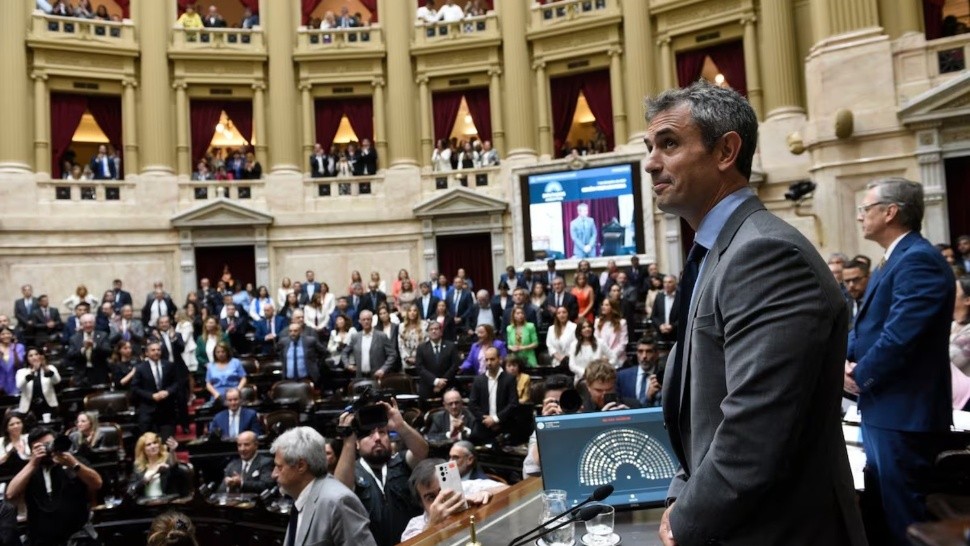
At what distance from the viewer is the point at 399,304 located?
13.9 metres

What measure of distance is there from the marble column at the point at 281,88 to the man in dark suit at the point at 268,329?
21.5ft

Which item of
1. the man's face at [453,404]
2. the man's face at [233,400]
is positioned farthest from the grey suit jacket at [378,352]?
the man's face at [453,404]

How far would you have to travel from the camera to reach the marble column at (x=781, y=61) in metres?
16.2

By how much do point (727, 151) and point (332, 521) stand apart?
2.65 metres

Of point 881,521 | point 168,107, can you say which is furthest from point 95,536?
point 168,107

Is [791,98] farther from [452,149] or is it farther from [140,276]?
[140,276]

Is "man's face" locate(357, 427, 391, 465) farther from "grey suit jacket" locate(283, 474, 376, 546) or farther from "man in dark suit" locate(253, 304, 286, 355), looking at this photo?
"man in dark suit" locate(253, 304, 286, 355)

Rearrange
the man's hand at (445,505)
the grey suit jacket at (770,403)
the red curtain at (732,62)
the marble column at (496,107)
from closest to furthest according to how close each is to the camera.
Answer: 1. the grey suit jacket at (770,403)
2. the man's hand at (445,505)
3. the red curtain at (732,62)
4. the marble column at (496,107)

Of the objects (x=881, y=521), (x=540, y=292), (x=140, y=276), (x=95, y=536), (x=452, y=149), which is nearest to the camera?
(x=881, y=521)

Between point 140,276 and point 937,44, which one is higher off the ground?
point 937,44

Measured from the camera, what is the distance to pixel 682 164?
63.1 inches

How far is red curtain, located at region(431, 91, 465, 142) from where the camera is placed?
64.3 feet

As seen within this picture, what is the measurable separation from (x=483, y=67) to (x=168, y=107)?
777cm

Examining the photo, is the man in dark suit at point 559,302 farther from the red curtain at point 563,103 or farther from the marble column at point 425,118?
the marble column at point 425,118
